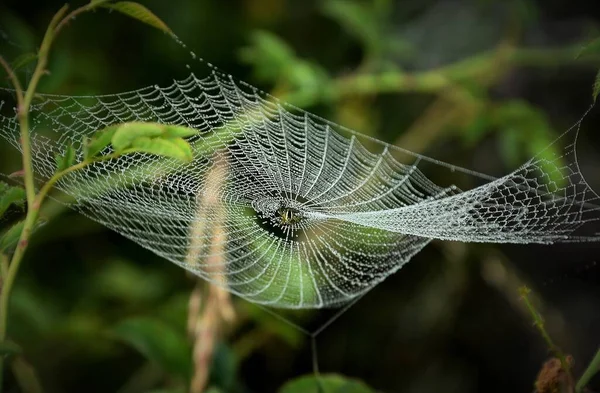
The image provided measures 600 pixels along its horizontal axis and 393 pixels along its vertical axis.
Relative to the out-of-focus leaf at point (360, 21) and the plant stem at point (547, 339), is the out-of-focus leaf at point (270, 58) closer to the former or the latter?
the out-of-focus leaf at point (360, 21)

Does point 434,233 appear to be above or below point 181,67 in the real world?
below

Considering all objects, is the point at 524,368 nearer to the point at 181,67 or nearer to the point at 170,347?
the point at 170,347

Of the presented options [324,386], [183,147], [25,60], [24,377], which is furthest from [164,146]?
[24,377]

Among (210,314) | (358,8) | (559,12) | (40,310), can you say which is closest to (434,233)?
(210,314)

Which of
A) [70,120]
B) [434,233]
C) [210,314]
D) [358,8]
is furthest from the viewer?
[358,8]

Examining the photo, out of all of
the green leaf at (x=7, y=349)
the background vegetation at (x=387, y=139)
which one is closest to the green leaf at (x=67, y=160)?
the green leaf at (x=7, y=349)

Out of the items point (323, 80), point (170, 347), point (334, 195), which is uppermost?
point (323, 80)

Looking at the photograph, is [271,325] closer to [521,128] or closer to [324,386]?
[324,386]

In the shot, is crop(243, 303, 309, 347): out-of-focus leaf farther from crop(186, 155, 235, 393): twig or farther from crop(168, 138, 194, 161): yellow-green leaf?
crop(168, 138, 194, 161): yellow-green leaf
